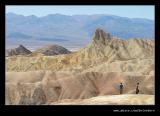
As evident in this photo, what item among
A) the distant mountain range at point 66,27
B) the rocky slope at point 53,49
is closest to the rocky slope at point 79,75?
the rocky slope at point 53,49

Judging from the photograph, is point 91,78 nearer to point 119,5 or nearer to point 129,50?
point 119,5

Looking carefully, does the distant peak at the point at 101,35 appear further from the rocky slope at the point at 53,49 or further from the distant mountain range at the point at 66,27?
the distant mountain range at the point at 66,27

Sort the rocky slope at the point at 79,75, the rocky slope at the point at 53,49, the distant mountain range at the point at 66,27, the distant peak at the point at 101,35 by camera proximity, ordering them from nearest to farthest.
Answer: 1. the distant mountain range at the point at 66,27
2. the rocky slope at the point at 79,75
3. the rocky slope at the point at 53,49
4. the distant peak at the point at 101,35

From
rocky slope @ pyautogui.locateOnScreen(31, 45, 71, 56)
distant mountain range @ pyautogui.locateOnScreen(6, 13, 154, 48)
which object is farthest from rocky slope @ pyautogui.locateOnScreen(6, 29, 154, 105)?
distant mountain range @ pyautogui.locateOnScreen(6, 13, 154, 48)

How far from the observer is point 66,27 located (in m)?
18.7

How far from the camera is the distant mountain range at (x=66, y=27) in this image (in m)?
15.8

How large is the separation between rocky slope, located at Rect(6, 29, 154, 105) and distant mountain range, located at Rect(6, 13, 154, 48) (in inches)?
50.9

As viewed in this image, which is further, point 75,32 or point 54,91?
point 54,91

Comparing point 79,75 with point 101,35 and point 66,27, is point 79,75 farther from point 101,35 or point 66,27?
point 66,27

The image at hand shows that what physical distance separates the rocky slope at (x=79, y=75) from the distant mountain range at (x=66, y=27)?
4.24 ft
